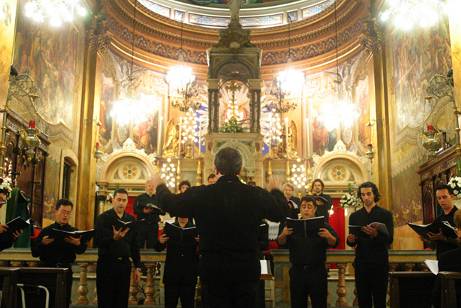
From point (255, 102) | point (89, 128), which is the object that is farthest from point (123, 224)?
point (89, 128)

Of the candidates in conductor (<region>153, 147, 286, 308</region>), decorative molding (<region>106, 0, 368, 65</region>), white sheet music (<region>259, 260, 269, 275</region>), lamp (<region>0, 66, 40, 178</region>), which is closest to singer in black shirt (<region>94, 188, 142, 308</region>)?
white sheet music (<region>259, 260, 269, 275</region>)

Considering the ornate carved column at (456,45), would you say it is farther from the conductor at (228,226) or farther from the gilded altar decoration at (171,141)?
the gilded altar decoration at (171,141)

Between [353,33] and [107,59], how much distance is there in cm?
886

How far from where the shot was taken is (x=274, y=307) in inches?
272

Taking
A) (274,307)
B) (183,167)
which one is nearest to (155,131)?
(183,167)

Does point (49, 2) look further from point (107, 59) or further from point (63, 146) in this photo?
point (107, 59)

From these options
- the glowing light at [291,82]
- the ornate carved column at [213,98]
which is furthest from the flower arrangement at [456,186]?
the glowing light at [291,82]

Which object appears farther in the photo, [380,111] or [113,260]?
[380,111]

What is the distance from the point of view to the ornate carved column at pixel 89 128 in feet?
52.5

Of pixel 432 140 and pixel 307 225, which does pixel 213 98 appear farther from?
pixel 307 225

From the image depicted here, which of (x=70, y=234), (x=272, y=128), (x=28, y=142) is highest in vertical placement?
(x=272, y=128)

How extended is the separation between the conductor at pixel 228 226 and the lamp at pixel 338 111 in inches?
537

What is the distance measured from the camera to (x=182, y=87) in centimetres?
1980

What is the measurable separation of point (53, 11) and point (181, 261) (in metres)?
9.51
